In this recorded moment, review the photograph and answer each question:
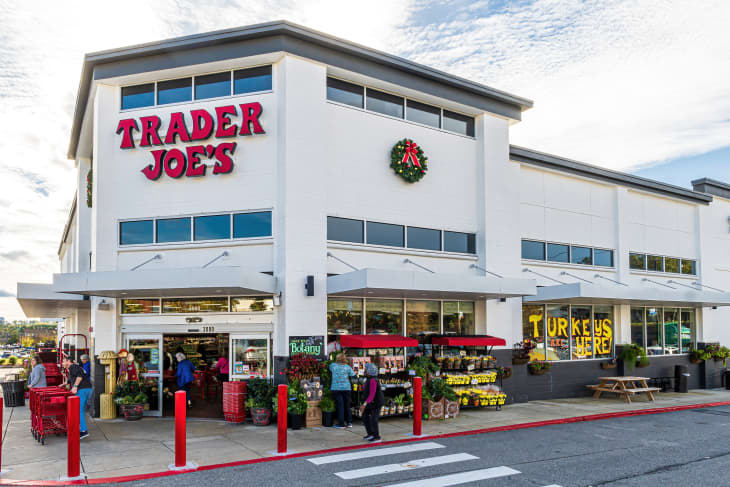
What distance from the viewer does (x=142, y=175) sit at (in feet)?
55.4

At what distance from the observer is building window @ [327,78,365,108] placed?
17516mm

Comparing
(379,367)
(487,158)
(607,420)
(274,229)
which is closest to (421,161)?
(487,158)

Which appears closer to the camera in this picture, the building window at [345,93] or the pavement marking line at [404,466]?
the pavement marking line at [404,466]

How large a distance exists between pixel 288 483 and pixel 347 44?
1188cm

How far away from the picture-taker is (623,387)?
20188mm

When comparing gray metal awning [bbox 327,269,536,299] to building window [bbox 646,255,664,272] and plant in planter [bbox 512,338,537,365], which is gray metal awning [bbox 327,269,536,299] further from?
building window [bbox 646,255,664,272]

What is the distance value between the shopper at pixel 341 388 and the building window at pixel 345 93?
7.42 m

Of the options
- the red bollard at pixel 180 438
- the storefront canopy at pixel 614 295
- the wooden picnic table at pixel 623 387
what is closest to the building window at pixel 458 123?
the storefront canopy at pixel 614 295

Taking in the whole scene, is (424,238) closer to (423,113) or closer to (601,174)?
(423,113)

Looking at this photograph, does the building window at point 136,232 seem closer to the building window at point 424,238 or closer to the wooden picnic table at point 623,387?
the building window at point 424,238

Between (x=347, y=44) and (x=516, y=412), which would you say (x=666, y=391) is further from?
(x=347, y=44)

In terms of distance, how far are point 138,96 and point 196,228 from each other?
168 inches

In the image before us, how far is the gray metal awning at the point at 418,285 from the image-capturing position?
1498cm

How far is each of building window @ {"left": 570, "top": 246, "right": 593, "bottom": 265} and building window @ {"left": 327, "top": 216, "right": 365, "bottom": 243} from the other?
930 cm
